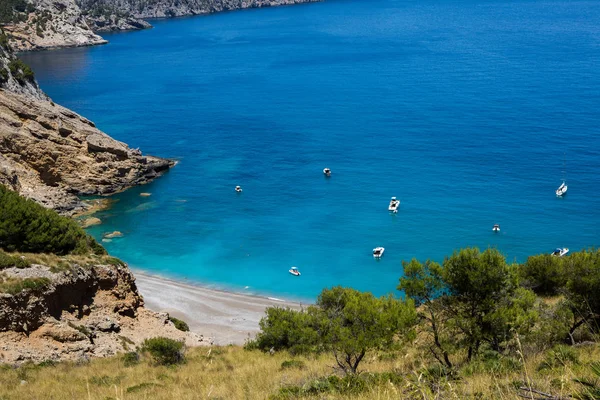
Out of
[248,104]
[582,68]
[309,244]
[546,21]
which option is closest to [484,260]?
[309,244]

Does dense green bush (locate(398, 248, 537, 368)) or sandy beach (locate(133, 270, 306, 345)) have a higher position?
dense green bush (locate(398, 248, 537, 368))

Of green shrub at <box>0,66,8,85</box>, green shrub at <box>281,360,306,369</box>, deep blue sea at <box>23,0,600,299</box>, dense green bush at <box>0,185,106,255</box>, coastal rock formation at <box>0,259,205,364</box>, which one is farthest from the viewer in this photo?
green shrub at <box>0,66,8,85</box>

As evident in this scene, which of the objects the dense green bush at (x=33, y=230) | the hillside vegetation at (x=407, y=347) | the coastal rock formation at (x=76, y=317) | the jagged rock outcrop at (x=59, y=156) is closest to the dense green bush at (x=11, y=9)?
the jagged rock outcrop at (x=59, y=156)

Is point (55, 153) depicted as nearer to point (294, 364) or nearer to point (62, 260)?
point (62, 260)

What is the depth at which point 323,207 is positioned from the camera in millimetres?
61312

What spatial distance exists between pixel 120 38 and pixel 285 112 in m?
119

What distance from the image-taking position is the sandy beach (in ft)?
135

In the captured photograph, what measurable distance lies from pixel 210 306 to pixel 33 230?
18338 mm

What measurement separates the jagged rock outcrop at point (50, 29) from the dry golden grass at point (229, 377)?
516 ft

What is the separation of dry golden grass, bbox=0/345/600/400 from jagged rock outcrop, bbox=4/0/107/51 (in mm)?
157304

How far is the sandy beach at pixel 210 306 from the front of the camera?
41.1 m

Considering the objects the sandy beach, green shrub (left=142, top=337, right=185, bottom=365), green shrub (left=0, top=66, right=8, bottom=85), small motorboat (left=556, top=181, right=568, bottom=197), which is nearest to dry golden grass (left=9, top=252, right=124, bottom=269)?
green shrub (left=142, top=337, right=185, bottom=365)

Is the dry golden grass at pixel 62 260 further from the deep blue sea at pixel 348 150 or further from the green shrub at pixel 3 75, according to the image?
the green shrub at pixel 3 75

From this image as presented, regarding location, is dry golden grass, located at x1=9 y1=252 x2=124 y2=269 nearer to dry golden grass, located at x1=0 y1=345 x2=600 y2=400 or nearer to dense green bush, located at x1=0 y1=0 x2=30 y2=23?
dry golden grass, located at x1=0 y1=345 x2=600 y2=400
